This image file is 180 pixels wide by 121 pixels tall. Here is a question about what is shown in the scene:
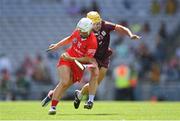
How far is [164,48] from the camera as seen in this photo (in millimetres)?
33500

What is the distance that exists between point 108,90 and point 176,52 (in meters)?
3.29

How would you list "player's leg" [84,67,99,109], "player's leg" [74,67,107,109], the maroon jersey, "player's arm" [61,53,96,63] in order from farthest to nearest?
"player's leg" [74,67,107,109], the maroon jersey, "player's leg" [84,67,99,109], "player's arm" [61,53,96,63]

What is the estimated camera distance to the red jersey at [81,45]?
58.2ft

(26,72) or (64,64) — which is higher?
(64,64)

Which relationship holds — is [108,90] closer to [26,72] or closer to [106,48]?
[26,72]

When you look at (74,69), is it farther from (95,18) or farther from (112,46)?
(112,46)

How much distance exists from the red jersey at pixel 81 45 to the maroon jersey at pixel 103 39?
51.0 inches

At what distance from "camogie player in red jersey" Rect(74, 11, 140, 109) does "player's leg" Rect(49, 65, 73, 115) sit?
116 centimetres

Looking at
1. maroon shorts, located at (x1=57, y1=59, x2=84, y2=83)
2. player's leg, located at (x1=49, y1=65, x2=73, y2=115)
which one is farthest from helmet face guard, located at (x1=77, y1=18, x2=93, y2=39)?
player's leg, located at (x1=49, y1=65, x2=73, y2=115)

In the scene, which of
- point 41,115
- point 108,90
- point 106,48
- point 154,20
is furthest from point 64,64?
point 154,20

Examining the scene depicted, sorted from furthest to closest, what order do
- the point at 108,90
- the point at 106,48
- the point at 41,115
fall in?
the point at 108,90
the point at 106,48
the point at 41,115

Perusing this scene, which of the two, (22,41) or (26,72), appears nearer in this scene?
(26,72)

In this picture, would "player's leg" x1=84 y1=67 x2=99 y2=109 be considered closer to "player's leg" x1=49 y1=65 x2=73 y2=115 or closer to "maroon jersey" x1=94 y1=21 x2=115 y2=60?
"player's leg" x1=49 y1=65 x2=73 y2=115

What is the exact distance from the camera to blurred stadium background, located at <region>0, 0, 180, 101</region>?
31922mm
